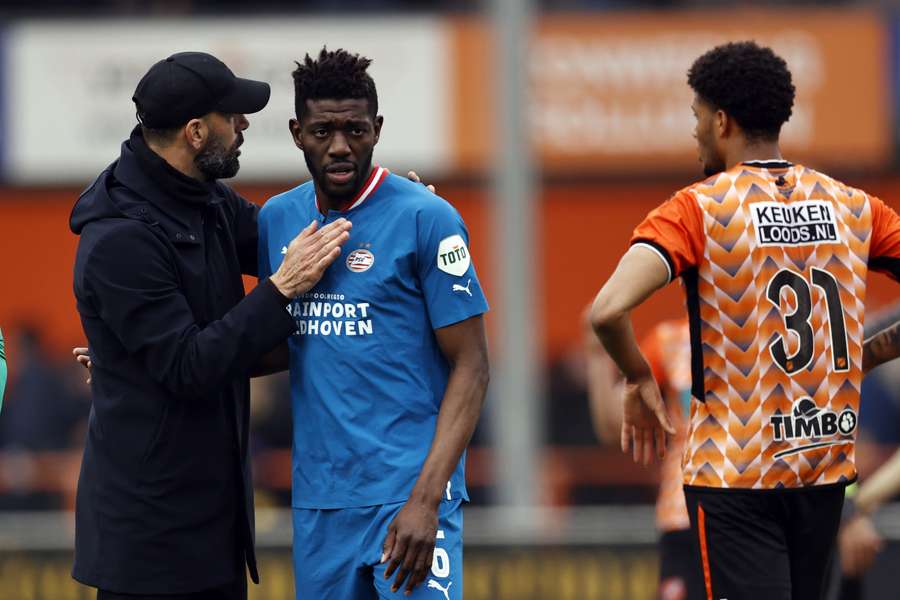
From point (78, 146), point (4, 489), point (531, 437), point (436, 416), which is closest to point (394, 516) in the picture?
point (436, 416)

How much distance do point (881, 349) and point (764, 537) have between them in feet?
2.15

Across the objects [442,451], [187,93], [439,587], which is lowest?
[439,587]

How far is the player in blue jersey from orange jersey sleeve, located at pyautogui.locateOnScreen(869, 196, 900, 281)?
106 centimetres

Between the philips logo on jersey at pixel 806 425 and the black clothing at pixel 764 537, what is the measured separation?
4.7 inches

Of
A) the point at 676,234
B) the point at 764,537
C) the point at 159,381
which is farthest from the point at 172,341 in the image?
the point at 764,537

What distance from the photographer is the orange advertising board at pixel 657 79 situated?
15.4 meters

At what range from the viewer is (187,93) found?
440cm

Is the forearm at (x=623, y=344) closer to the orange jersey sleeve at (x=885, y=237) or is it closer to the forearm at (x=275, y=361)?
the orange jersey sleeve at (x=885, y=237)

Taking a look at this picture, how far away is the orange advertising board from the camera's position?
15.4 meters

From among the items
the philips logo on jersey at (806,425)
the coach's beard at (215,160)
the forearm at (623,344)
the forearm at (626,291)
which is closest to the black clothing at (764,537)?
the philips logo on jersey at (806,425)

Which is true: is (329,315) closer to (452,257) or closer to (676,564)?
(452,257)

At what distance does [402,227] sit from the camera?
172 inches

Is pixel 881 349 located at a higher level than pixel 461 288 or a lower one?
lower

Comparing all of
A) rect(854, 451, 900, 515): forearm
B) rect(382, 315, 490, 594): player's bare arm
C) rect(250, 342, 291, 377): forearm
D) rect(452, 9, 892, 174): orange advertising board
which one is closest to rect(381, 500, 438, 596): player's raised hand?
rect(382, 315, 490, 594): player's bare arm
